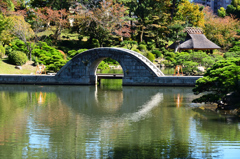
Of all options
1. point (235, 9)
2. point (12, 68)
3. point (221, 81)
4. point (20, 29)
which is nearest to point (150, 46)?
point (20, 29)

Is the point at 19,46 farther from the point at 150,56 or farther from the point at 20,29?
the point at 150,56

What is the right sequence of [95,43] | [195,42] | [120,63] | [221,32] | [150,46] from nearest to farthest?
[120,63] < [195,42] < [95,43] < [150,46] < [221,32]

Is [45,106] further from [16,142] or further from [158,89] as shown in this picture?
[158,89]

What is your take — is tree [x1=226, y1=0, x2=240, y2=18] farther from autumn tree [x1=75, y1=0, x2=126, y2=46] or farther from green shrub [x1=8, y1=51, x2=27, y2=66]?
green shrub [x1=8, y1=51, x2=27, y2=66]

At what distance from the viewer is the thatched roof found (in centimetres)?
5431

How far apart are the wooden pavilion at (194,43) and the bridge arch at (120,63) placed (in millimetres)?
22923

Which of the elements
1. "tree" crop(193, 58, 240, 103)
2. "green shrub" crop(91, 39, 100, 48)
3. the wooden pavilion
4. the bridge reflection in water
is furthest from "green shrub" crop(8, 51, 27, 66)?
the wooden pavilion

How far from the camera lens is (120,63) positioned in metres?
33.2

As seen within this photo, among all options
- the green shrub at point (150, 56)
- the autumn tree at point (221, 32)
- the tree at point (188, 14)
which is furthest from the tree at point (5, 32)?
the autumn tree at point (221, 32)

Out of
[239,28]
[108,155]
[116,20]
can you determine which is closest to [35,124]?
[108,155]

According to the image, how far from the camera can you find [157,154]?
1238cm

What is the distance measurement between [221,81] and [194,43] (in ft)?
Result: 117

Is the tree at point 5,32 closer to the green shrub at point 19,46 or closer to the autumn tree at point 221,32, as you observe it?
the green shrub at point 19,46

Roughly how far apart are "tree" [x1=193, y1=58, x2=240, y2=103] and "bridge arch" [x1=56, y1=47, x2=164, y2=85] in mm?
11611
